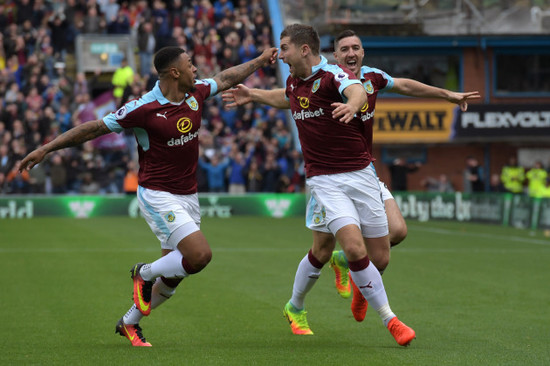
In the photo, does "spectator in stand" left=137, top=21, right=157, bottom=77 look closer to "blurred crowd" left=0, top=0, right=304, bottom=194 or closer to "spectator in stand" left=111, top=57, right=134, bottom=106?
"blurred crowd" left=0, top=0, right=304, bottom=194

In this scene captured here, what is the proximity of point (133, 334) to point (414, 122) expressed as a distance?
2669cm

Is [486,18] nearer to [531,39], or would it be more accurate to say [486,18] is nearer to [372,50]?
[531,39]

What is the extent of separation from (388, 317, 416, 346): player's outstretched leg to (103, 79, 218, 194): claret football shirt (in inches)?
76.6

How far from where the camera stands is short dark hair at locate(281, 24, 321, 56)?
8.16 m

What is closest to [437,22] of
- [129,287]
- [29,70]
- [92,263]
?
[29,70]

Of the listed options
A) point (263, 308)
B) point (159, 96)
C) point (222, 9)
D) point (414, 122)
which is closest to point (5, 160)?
point (222, 9)

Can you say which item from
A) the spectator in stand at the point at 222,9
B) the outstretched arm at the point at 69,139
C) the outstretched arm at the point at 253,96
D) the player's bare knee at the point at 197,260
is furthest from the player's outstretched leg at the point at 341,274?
the spectator in stand at the point at 222,9

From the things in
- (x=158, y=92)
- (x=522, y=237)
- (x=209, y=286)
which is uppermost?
(x=158, y=92)

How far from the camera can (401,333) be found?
7.70 metres

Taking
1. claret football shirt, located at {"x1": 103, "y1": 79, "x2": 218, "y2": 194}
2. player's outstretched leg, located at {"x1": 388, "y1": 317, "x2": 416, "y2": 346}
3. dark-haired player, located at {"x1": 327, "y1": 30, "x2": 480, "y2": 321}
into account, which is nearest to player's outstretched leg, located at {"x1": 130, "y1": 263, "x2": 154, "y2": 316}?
claret football shirt, located at {"x1": 103, "y1": 79, "x2": 218, "y2": 194}

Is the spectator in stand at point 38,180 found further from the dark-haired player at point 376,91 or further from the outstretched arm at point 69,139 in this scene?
the outstretched arm at point 69,139

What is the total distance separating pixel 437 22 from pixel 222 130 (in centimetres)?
858

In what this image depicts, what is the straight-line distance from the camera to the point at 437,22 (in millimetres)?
33781

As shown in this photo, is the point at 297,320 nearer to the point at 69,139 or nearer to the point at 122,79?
the point at 69,139
